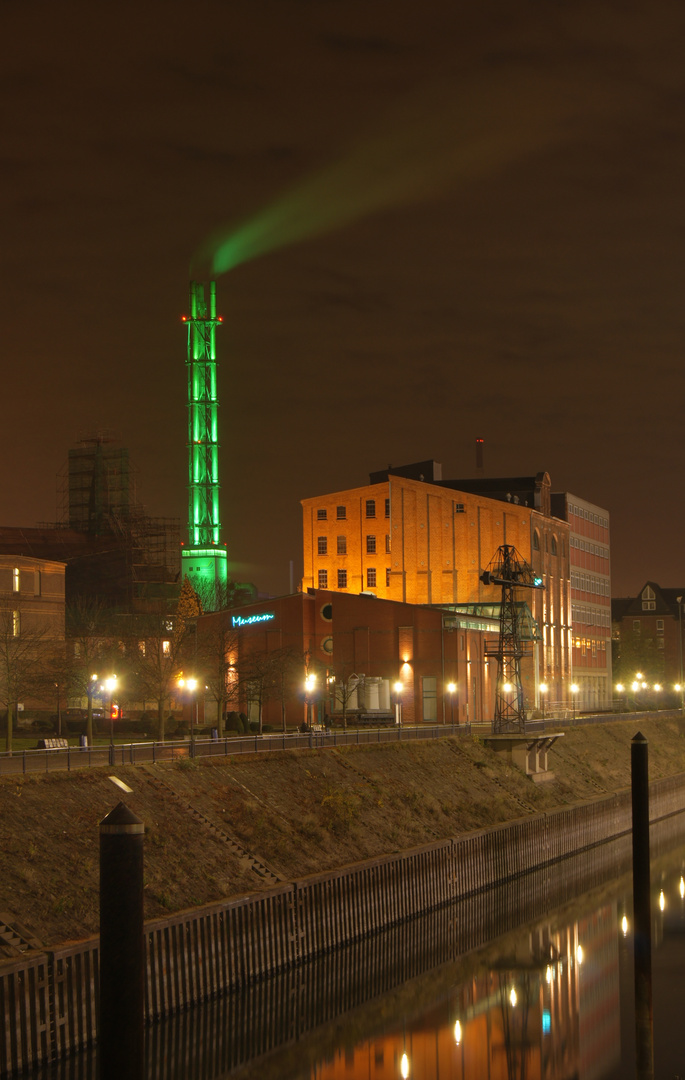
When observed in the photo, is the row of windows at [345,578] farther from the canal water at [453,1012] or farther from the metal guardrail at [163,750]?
the canal water at [453,1012]

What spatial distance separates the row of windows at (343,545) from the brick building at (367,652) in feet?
50.8

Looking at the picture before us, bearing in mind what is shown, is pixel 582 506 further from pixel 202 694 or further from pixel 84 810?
pixel 84 810

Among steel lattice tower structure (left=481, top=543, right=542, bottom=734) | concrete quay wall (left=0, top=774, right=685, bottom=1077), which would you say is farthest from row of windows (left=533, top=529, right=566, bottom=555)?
concrete quay wall (left=0, top=774, right=685, bottom=1077)

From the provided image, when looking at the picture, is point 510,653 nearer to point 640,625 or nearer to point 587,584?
point 587,584

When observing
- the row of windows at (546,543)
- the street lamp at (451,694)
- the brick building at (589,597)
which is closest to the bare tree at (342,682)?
the street lamp at (451,694)

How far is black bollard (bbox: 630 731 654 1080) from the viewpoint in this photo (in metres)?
22.7

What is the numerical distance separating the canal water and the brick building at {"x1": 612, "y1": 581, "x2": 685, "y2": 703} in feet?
302

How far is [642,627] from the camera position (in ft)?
504

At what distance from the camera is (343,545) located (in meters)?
91.1

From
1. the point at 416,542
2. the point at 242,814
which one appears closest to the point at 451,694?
the point at 416,542

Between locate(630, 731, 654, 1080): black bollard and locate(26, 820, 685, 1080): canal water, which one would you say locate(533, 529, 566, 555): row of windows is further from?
locate(630, 731, 654, 1080): black bollard

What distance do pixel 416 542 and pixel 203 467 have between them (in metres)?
36.0

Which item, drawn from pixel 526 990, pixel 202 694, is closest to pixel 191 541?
pixel 202 694

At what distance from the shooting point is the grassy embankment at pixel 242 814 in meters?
25.3
